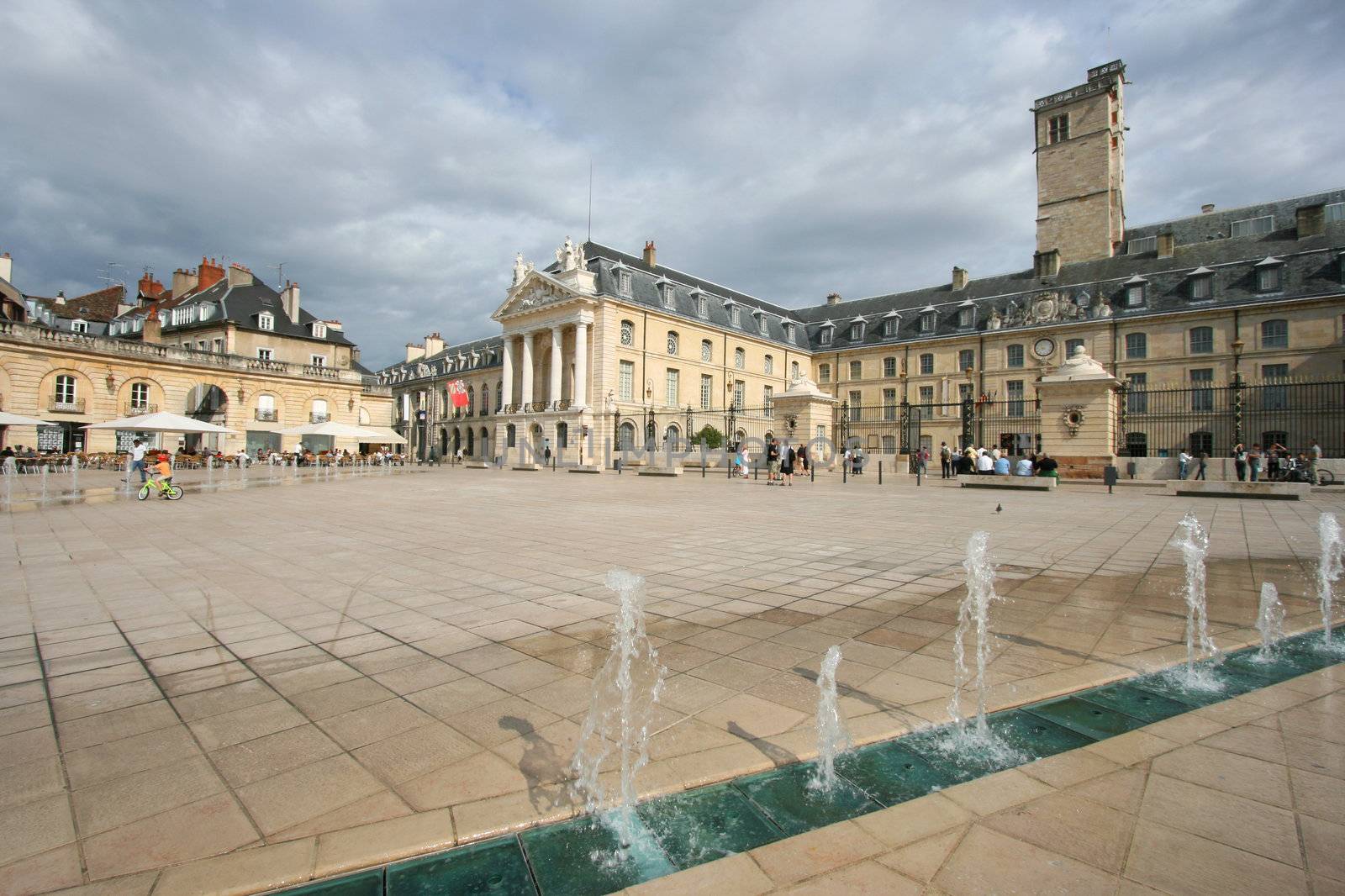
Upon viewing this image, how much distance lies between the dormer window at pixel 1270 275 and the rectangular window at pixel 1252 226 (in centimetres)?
621

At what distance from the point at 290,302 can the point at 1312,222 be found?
222ft

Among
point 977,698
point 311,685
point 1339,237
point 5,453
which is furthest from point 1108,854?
point 1339,237

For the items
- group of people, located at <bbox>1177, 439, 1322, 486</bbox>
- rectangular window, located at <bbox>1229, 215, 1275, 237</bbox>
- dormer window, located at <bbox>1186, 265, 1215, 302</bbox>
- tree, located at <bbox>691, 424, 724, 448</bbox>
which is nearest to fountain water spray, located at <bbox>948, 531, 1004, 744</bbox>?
group of people, located at <bbox>1177, 439, 1322, 486</bbox>

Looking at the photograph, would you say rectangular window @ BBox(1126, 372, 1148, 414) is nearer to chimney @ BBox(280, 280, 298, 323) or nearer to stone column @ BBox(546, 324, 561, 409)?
stone column @ BBox(546, 324, 561, 409)

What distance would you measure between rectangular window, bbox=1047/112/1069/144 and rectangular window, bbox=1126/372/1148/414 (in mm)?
21184

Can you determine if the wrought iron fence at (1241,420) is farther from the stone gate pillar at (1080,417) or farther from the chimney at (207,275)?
the chimney at (207,275)

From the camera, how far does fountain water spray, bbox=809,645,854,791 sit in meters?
2.41

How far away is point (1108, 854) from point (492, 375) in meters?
61.7

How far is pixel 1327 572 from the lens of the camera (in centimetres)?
566

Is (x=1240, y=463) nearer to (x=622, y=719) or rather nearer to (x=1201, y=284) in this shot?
(x=622, y=719)

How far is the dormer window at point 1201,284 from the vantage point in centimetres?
3728

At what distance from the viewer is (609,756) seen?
255 cm

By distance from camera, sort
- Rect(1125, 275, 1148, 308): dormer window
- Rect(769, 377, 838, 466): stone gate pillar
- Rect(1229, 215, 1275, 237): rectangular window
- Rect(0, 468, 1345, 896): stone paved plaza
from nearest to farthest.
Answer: Rect(0, 468, 1345, 896): stone paved plaza, Rect(769, 377, 838, 466): stone gate pillar, Rect(1125, 275, 1148, 308): dormer window, Rect(1229, 215, 1275, 237): rectangular window

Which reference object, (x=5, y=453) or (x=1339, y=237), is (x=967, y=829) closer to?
(x=5, y=453)
